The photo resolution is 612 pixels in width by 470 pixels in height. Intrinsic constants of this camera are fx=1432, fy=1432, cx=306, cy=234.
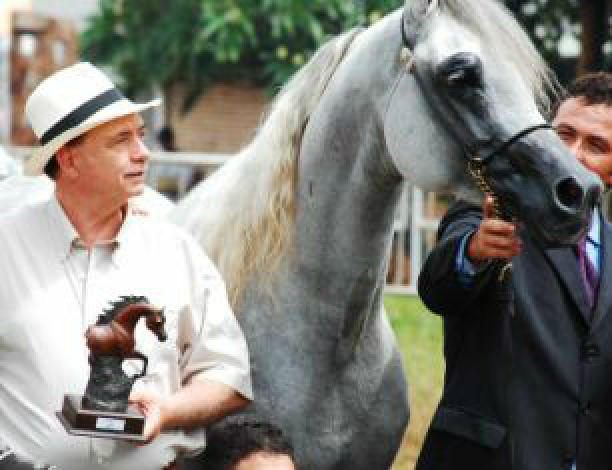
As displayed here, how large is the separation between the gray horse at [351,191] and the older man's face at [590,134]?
119 millimetres

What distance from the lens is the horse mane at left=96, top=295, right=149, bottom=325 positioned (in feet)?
10.3

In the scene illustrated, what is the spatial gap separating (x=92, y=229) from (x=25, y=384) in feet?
1.31

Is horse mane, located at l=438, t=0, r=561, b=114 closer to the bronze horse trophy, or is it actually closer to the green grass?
the bronze horse trophy

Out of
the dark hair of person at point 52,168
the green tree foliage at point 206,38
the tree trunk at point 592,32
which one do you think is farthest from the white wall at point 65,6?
the dark hair of person at point 52,168

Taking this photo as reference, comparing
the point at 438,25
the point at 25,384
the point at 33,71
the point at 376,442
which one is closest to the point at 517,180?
the point at 438,25

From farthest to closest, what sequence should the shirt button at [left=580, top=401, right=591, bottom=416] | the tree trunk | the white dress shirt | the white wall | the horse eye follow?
the white wall, the tree trunk, the shirt button at [left=580, top=401, right=591, bottom=416], the horse eye, the white dress shirt

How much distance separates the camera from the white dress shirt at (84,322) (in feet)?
10.6

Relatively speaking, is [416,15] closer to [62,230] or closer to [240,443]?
[62,230]

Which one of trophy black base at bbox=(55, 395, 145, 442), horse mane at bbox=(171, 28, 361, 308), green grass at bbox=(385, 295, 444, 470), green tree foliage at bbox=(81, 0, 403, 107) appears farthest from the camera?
green tree foliage at bbox=(81, 0, 403, 107)

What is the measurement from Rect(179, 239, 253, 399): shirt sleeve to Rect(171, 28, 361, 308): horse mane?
528 millimetres

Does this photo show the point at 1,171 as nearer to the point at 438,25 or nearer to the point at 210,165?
the point at 438,25

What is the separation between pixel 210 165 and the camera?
35.2ft

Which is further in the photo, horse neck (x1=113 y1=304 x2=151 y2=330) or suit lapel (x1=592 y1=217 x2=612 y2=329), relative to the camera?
suit lapel (x1=592 y1=217 x2=612 y2=329)

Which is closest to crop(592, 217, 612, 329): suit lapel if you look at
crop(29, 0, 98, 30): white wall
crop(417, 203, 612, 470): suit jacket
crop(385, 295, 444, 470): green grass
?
crop(417, 203, 612, 470): suit jacket
